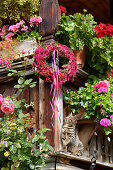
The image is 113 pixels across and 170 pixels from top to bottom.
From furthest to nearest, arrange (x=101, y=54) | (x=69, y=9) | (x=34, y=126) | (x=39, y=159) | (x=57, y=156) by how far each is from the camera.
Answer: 1. (x=69, y=9)
2. (x=101, y=54)
3. (x=34, y=126)
4. (x=57, y=156)
5. (x=39, y=159)

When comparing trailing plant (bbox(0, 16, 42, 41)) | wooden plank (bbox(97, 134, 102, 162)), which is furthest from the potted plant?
wooden plank (bbox(97, 134, 102, 162))

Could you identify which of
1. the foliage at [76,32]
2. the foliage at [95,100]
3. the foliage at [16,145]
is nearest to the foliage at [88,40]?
the foliage at [76,32]

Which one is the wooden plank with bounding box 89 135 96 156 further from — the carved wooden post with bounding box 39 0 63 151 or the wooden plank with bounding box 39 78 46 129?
the wooden plank with bounding box 39 78 46 129

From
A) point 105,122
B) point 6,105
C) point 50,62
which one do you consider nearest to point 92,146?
point 105,122

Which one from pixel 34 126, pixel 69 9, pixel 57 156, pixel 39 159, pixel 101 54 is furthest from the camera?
pixel 69 9

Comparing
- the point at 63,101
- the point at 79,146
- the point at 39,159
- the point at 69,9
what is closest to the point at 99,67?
the point at 63,101

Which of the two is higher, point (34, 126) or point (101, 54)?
point (101, 54)

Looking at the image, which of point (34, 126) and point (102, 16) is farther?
point (102, 16)

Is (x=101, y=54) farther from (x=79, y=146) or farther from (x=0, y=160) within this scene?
(x=0, y=160)

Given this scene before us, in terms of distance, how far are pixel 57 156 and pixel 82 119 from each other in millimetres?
804

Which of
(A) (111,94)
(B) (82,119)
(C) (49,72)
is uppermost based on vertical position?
(C) (49,72)

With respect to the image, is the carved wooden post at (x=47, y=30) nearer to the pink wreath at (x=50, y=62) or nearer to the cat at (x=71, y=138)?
the cat at (x=71, y=138)

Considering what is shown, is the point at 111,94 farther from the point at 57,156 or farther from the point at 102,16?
the point at 102,16

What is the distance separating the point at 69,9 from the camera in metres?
8.38
